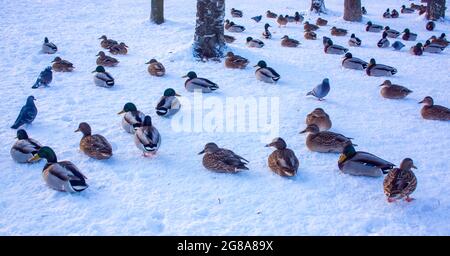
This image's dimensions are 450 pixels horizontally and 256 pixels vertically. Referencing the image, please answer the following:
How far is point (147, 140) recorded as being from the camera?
19.8 feet

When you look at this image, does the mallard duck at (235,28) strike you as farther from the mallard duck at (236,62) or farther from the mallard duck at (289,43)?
the mallard duck at (236,62)

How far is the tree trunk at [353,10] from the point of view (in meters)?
18.3

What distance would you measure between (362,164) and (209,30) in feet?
22.3

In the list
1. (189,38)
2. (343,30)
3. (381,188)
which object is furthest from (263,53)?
(381,188)

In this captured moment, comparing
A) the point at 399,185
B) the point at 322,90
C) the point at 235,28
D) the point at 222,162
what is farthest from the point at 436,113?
the point at 235,28

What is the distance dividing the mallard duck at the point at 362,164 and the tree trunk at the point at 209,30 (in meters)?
6.38

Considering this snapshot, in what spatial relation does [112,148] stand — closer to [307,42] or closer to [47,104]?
[47,104]

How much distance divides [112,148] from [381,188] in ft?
12.6

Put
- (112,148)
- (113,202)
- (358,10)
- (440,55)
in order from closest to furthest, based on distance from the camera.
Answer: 1. (113,202)
2. (112,148)
3. (440,55)
4. (358,10)

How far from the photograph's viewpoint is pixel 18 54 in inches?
473

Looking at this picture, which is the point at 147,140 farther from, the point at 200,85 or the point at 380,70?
the point at 380,70

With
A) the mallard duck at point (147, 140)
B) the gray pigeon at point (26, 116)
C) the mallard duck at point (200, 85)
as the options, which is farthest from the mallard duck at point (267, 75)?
the gray pigeon at point (26, 116)

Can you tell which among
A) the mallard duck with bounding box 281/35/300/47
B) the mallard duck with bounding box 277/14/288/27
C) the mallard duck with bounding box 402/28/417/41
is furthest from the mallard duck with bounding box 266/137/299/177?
the mallard duck with bounding box 277/14/288/27

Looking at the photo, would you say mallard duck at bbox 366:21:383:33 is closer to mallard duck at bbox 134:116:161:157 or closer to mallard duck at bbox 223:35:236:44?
mallard duck at bbox 223:35:236:44
